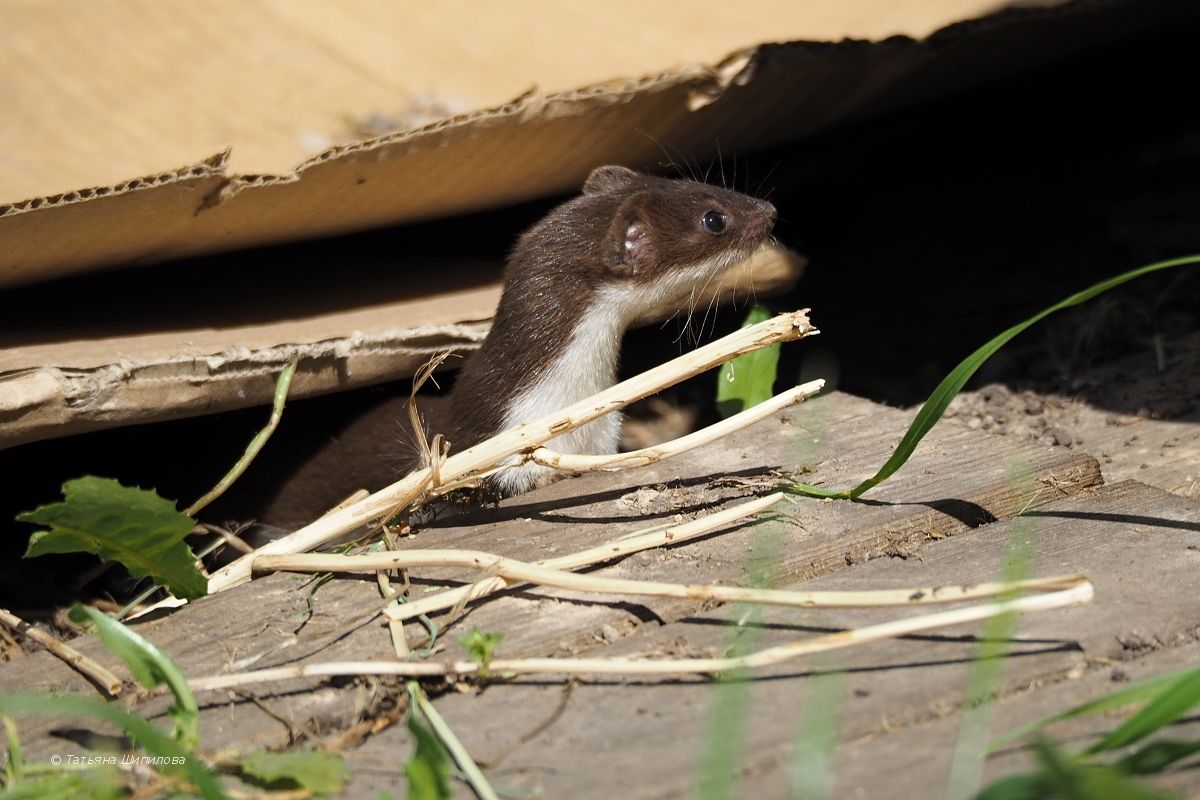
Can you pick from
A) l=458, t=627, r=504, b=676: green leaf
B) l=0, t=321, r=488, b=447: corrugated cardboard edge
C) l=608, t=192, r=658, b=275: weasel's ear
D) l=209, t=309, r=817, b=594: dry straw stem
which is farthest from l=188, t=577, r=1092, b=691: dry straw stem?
l=608, t=192, r=658, b=275: weasel's ear

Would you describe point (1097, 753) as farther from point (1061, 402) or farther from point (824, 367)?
point (824, 367)

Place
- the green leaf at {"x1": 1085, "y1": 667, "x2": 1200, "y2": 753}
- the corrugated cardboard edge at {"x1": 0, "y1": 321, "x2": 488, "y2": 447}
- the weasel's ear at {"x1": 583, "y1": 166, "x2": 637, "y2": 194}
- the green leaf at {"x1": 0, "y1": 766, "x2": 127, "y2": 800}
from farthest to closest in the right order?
the weasel's ear at {"x1": 583, "y1": 166, "x2": 637, "y2": 194} → the corrugated cardboard edge at {"x1": 0, "y1": 321, "x2": 488, "y2": 447} → the green leaf at {"x1": 0, "y1": 766, "x2": 127, "y2": 800} → the green leaf at {"x1": 1085, "y1": 667, "x2": 1200, "y2": 753}

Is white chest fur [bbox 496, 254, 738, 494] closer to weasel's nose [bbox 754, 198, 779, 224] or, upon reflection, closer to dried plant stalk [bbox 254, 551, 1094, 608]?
weasel's nose [bbox 754, 198, 779, 224]

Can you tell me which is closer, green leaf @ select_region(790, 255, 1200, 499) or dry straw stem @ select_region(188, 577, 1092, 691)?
dry straw stem @ select_region(188, 577, 1092, 691)

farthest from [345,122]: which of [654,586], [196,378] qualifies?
[654,586]

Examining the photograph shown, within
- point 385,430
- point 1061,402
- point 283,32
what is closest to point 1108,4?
point 1061,402

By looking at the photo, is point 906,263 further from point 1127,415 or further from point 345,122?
point 345,122
